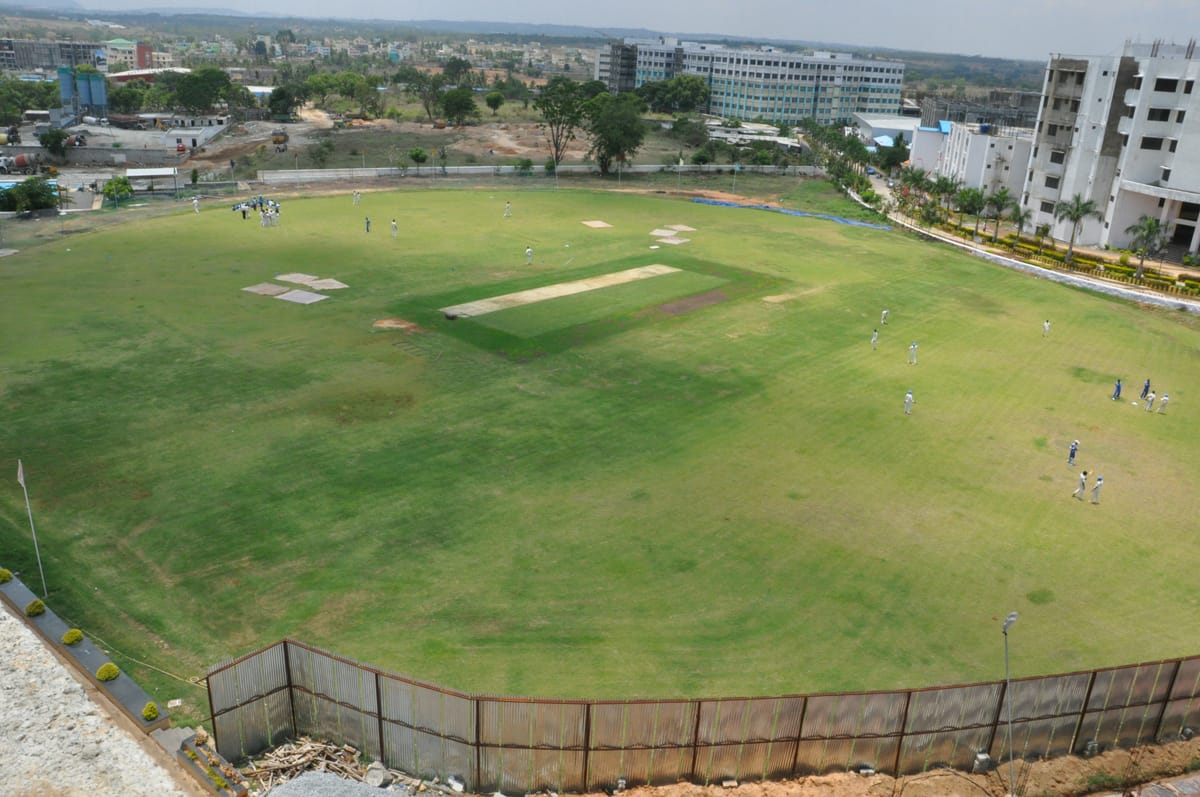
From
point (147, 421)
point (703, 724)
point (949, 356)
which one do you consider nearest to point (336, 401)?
point (147, 421)

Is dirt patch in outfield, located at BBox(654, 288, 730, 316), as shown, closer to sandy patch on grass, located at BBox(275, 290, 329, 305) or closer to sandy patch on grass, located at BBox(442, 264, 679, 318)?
sandy patch on grass, located at BBox(442, 264, 679, 318)

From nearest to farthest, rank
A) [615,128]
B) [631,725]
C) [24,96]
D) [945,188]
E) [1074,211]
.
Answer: [631,725]
[1074,211]
[945,188]
[615,128]
[24,96]

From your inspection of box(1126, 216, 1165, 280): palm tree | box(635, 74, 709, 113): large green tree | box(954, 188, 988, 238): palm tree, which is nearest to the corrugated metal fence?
box(1126, 216, 1165, 280): palm tree

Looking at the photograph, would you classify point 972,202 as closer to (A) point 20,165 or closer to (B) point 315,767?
(B) point 315,767

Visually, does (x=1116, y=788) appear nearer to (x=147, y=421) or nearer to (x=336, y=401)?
(x=336, y=401)

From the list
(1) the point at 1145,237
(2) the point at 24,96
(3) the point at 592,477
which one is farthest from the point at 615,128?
(2) the point at 24,96

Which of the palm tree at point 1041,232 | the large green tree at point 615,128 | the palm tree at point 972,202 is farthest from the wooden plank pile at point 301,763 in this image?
the large green tree at point 615,128
